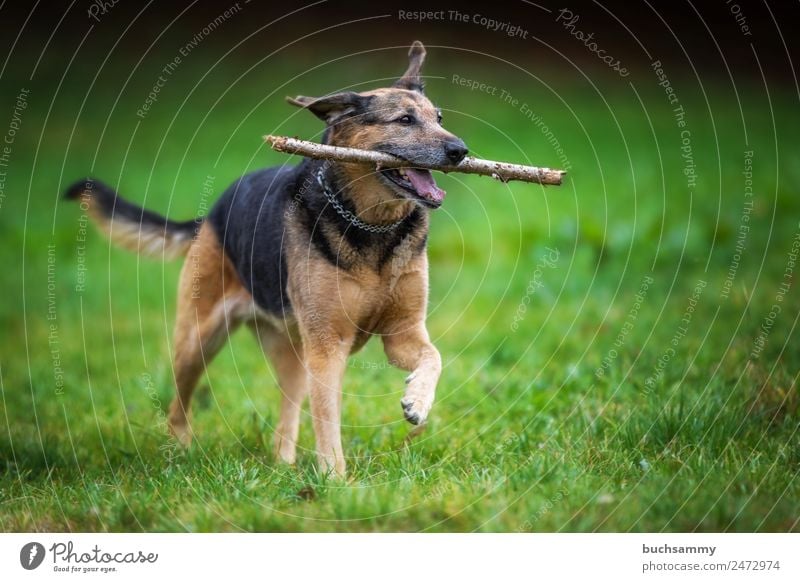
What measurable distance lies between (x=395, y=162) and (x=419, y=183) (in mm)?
186

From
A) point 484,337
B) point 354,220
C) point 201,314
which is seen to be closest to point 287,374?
point 201,314

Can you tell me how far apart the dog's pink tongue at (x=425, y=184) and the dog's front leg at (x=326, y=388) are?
40.4 inches

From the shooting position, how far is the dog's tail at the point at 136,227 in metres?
7.45

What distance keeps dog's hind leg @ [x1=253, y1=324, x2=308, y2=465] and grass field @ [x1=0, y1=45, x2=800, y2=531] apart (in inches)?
10.3

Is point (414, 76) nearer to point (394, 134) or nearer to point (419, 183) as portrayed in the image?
point (394, 134)

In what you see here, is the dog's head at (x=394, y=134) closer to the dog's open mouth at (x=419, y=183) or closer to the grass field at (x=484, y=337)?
the dog's open mouth at (x=419, y=183)

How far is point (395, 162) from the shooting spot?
18.7 feet

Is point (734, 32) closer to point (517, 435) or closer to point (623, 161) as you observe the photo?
point (623, 161)

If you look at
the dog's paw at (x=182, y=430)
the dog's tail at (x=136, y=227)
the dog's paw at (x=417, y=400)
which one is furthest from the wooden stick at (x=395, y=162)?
the dog's paw at (x=182, y=430)

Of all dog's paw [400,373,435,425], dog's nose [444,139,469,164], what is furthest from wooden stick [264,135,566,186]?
dog's paw [400,373,435,425]

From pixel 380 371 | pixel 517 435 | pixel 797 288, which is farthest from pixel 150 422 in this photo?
pixel 797 288

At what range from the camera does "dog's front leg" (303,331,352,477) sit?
5781 mm
